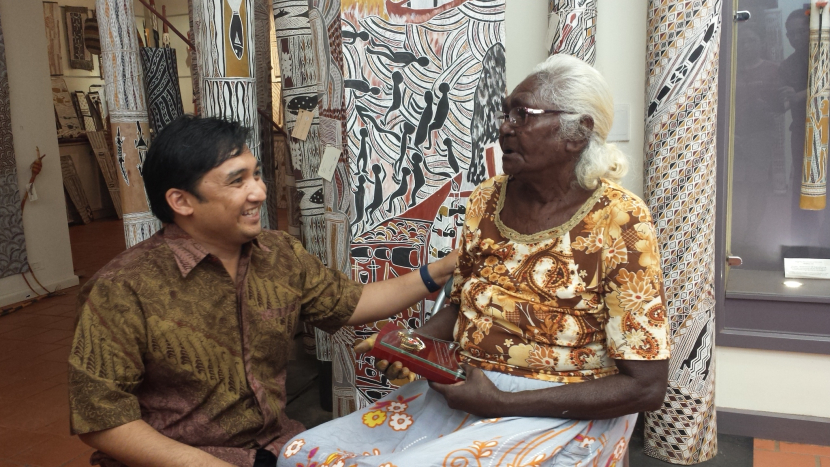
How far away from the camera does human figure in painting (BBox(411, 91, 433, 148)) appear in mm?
2689

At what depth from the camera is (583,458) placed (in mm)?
1657

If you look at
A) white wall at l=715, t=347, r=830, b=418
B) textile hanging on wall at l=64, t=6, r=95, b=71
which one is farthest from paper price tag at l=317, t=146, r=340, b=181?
textile hanging on wall at l=64, t=6, r=95, b=71

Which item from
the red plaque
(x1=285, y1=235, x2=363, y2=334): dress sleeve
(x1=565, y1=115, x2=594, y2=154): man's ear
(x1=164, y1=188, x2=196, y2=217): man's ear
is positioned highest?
(x1=565, y1=115, x2=594, y2=154): man's ear

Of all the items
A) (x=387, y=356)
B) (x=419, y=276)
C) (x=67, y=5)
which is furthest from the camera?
(x=67, y=5)

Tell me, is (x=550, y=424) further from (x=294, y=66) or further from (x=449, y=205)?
(x=294, y=66)

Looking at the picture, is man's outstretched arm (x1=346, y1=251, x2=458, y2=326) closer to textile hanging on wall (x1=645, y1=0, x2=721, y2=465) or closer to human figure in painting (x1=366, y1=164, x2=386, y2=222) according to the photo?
human figure in painting (x1=366, y1=164, x2=386, y2=222)

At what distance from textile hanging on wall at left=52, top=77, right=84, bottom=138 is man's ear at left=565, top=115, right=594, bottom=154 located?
1031cm

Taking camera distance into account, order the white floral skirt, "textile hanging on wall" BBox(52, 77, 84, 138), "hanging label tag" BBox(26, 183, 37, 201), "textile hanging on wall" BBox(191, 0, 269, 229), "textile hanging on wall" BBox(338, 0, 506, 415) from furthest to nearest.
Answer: "textile hanging on wall" BBox(52, 77, 84, 138), "hanging label tag" BBox(26, 183, 37, 201), "textile hanging on wall" BBox(191, 0, 269, 229), "textile hanging on wall" BBox(338, 0, 506, 415), the white floral skirt

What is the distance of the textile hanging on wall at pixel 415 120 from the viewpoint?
8.62 feet

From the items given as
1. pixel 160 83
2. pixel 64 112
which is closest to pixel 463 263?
pixel 160 83

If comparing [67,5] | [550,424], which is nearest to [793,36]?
[550,424]

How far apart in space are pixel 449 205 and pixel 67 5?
10.2 metres

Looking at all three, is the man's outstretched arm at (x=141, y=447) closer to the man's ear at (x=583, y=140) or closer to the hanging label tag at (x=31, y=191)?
the man's ear at (x=583, y=140)

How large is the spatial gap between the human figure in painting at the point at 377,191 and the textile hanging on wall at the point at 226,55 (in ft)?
1.84
